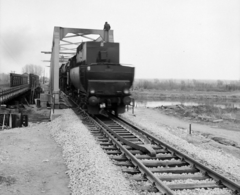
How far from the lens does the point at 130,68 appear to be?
1280cm

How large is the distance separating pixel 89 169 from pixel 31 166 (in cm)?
183

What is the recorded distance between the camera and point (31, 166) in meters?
6.90

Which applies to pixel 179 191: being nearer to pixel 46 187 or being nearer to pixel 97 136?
pixel 46 187

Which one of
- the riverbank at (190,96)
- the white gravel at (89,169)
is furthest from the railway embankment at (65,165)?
the riverbank at (190,96)

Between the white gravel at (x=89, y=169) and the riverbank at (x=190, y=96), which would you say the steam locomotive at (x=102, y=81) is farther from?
the riverbank at (x=190, y=96)

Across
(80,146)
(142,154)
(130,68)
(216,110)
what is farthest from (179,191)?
(216,110)

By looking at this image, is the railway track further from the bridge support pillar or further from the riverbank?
the riverbank

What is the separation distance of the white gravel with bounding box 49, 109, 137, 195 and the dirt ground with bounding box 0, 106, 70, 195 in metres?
0.23

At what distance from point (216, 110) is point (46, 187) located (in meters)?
25.4

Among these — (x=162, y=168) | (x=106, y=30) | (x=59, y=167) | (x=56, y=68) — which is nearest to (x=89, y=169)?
(x=59, y=167)

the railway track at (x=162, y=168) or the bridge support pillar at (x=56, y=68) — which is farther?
the bridge support pillar at (x=56, y=68)

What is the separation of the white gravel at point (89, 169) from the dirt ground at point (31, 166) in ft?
0.77

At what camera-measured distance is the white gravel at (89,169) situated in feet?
16.8

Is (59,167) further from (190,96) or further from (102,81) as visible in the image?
(190,96)
